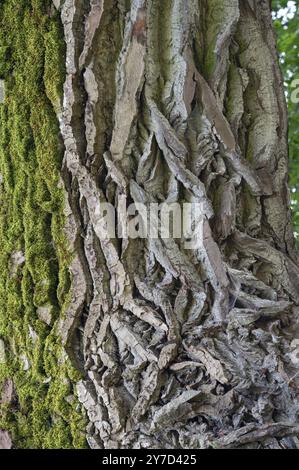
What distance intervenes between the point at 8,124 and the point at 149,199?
571mm

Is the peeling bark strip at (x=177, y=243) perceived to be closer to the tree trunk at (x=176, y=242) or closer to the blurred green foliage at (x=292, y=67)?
the tree trunk at (x=176, y=242)

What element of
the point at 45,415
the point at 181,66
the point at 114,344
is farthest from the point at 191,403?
the point at 181,66

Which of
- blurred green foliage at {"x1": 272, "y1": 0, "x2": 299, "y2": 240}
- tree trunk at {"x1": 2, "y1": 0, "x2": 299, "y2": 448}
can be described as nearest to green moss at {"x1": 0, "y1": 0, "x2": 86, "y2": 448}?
tree trunk at {"x1": 2, "y1": 0, "x2": 299, "y2": 448}

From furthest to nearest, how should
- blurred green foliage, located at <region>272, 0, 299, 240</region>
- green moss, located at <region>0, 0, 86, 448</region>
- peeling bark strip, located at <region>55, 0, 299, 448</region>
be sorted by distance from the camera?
blurred green foliage, located at <region>272, 0, 299, 240</region> < green moss, located at <region>0, 0, 86, 448</region> < peeling bark strip, located at <region>55, 0, 299, 448</region>

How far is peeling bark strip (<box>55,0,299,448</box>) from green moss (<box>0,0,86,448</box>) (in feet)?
0.18

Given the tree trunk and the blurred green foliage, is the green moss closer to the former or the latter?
the tree trunk

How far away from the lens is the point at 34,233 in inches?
70.1

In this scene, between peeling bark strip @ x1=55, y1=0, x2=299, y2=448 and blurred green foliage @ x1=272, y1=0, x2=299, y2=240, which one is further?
blurred green foliage @ x1=272, y1=0, x2=299, y2=240

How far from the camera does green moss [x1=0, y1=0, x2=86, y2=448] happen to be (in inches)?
67.2

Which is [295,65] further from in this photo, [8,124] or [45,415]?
[45,415]

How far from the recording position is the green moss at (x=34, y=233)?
5.60 feet

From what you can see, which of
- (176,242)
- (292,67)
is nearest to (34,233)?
(176,242)

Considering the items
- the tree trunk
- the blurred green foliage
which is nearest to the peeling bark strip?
the tree trunk

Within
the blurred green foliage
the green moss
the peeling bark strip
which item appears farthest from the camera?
the blurred green foliage
